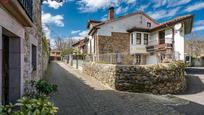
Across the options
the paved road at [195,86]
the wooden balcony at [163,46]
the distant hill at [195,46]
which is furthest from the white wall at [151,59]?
the distant hill at [195,46]

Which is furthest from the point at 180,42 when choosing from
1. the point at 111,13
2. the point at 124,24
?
the point at 111,13

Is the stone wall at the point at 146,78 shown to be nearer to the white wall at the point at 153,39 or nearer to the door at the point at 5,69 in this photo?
the door at the point at 5,69

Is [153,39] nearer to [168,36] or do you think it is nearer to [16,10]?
[168,36]

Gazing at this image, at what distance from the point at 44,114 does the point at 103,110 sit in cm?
422

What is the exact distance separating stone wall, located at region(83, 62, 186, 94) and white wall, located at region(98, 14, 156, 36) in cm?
965

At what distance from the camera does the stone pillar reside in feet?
15.5

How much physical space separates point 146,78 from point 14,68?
853 centimetres

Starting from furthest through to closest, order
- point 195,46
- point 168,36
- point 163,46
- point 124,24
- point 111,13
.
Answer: point 195,46
point 111,13
point 124,24
point 168,36
point 163,46

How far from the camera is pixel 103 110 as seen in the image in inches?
259

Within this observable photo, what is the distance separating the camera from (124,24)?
23.3m

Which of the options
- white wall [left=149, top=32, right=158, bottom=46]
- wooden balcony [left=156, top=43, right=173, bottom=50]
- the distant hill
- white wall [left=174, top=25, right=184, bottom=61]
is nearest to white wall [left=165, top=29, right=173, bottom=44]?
wooden balcony [left=156, top=43, right=173, bottom=50]

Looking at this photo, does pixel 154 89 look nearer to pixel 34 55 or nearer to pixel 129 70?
pixel 129 70

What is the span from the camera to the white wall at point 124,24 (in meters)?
22.3

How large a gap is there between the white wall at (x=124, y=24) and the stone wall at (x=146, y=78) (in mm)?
9652
